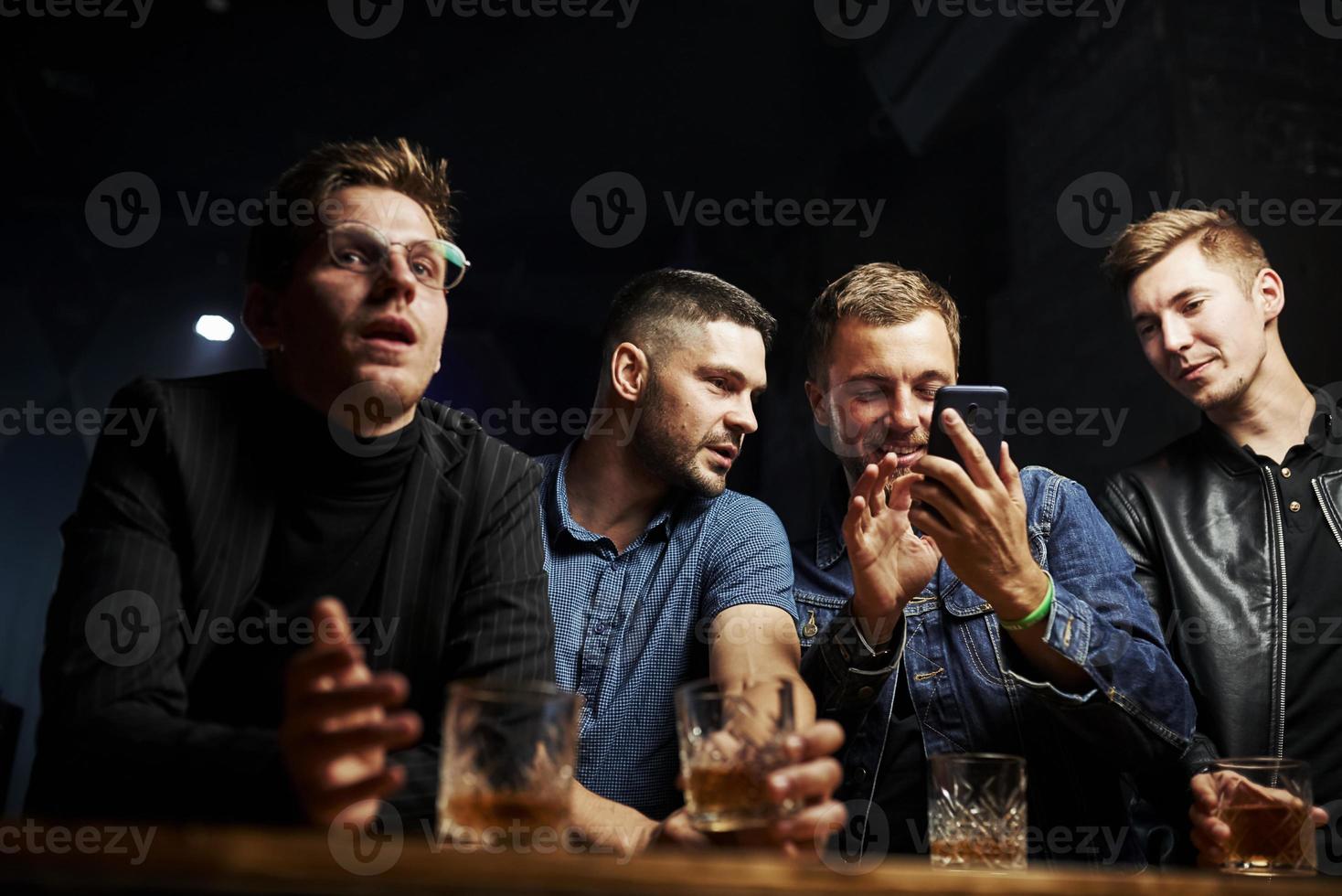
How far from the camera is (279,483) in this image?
144 cm

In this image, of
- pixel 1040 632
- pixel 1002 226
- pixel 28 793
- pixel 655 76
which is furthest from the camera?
pixel 655 76

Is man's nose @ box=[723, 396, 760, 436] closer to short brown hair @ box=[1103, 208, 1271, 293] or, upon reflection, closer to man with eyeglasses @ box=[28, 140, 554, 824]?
man with eyeglasses @ box=[28, 140, 554, 824]

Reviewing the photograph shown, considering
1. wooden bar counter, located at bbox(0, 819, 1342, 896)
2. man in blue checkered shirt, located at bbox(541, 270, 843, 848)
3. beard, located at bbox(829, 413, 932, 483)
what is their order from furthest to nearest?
beard, located at bbox(829, 413, 932, 483) < man in blue checkered shirt, located at bbox(541, 270, 843, 848) < wooden bar counter, located at bbox(0, 819, 1342, 896)

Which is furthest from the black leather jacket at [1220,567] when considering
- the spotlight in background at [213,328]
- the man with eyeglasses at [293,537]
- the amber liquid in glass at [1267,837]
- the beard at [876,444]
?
the spotlight in background at [213,328]

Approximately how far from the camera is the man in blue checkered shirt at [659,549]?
6.11ft

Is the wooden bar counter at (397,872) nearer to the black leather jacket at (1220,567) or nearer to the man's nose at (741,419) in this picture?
the black leather jacket at (1220,567)

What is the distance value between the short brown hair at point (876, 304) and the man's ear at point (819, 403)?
2 cm

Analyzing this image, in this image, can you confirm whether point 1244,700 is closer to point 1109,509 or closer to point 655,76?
point 1109,509

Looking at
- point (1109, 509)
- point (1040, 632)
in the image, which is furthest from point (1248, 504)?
point (1040, 632)

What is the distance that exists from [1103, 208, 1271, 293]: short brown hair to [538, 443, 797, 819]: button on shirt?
3.13 feet

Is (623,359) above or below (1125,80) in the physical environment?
below

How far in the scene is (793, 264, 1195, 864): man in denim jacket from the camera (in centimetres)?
165

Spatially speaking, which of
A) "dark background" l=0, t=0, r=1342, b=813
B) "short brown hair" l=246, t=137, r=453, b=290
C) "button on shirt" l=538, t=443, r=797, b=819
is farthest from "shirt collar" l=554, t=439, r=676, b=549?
"dark background" l=0, t=0, r=1342, b=813

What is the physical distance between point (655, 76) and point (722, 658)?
2.29m
